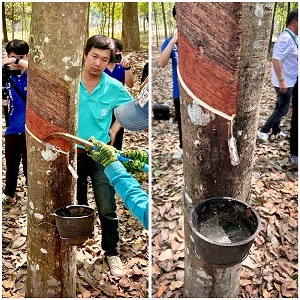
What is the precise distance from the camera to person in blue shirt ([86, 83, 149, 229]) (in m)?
1.70

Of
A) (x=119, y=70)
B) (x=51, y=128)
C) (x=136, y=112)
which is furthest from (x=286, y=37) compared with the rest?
(x=51, y=128)

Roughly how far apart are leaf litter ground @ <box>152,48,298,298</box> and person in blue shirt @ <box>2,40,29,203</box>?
57.0 inches

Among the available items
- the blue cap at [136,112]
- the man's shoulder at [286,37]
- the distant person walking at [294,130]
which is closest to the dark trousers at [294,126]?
the distant person walking at [294,130]

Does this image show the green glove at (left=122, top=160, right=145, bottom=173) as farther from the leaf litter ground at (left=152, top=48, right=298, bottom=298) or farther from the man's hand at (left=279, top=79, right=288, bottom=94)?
the man's hand at (left=279, top=79, right=288, bottom=94)

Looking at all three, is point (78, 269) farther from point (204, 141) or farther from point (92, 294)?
point (204, 141)

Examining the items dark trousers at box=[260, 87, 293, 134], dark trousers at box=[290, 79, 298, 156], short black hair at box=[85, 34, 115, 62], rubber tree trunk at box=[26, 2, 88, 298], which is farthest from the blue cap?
dark trousers at box=[260, 87, 293, 134]

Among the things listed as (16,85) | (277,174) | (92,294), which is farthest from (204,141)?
(277,174)

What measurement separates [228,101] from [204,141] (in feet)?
0.71

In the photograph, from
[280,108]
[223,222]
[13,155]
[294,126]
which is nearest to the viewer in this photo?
[223,222]

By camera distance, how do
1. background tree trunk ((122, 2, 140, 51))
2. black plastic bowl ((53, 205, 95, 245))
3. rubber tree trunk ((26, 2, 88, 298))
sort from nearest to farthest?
rubber tree trunk ((26, 2, 88, 298)), black plastic bowl ((53, 205, 95, 245)), background tree trunk ((122, 2, 140, 51))

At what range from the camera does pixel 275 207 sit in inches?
128

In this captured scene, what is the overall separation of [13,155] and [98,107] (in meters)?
1.38

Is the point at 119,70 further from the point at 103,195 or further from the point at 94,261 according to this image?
A: the point at 94,261

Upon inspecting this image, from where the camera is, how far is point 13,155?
A: 11.3ft
